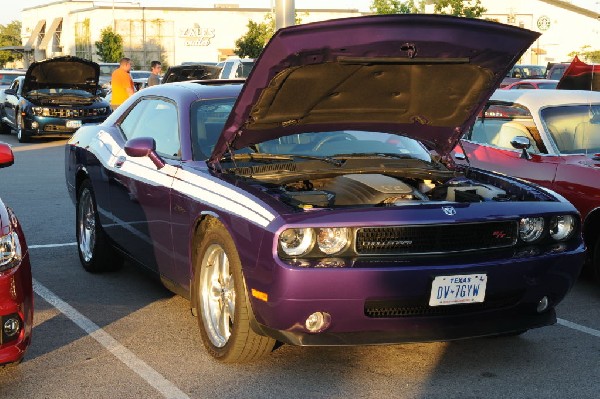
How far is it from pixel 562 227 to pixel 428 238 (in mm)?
993

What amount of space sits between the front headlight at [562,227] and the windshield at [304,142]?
4.14 ft

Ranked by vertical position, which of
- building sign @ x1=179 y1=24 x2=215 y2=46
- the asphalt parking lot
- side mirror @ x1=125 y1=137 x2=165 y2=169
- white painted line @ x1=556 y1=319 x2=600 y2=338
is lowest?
white painted line @ x1=556 y1=319 x2=600 y2=338

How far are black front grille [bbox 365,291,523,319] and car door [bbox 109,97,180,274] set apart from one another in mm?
→ 1676

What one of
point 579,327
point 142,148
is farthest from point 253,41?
point 579,327

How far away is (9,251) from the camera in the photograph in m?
4.89

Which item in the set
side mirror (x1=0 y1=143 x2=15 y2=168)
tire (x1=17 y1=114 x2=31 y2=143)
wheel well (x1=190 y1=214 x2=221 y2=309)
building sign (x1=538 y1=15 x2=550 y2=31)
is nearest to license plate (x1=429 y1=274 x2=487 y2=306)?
wheel well (x1=190 y1=214 x2=221 y2=309)

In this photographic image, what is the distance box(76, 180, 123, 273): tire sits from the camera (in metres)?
7.71

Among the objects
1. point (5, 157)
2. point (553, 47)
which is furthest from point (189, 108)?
point (553, 47)

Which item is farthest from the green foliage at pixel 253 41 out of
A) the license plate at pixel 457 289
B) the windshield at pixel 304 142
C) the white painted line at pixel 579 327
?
the license plate at pixel 457 289

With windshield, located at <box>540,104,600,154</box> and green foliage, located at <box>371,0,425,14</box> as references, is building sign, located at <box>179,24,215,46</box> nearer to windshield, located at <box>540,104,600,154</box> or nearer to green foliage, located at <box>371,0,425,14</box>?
green foliage, located at <box>371,0,425,14</box>

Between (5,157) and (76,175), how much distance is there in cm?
276

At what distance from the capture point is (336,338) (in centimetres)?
499

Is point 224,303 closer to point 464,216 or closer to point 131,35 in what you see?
point 464,216

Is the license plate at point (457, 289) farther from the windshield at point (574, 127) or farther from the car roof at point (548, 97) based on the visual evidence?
the car roof at point (548, 97)
